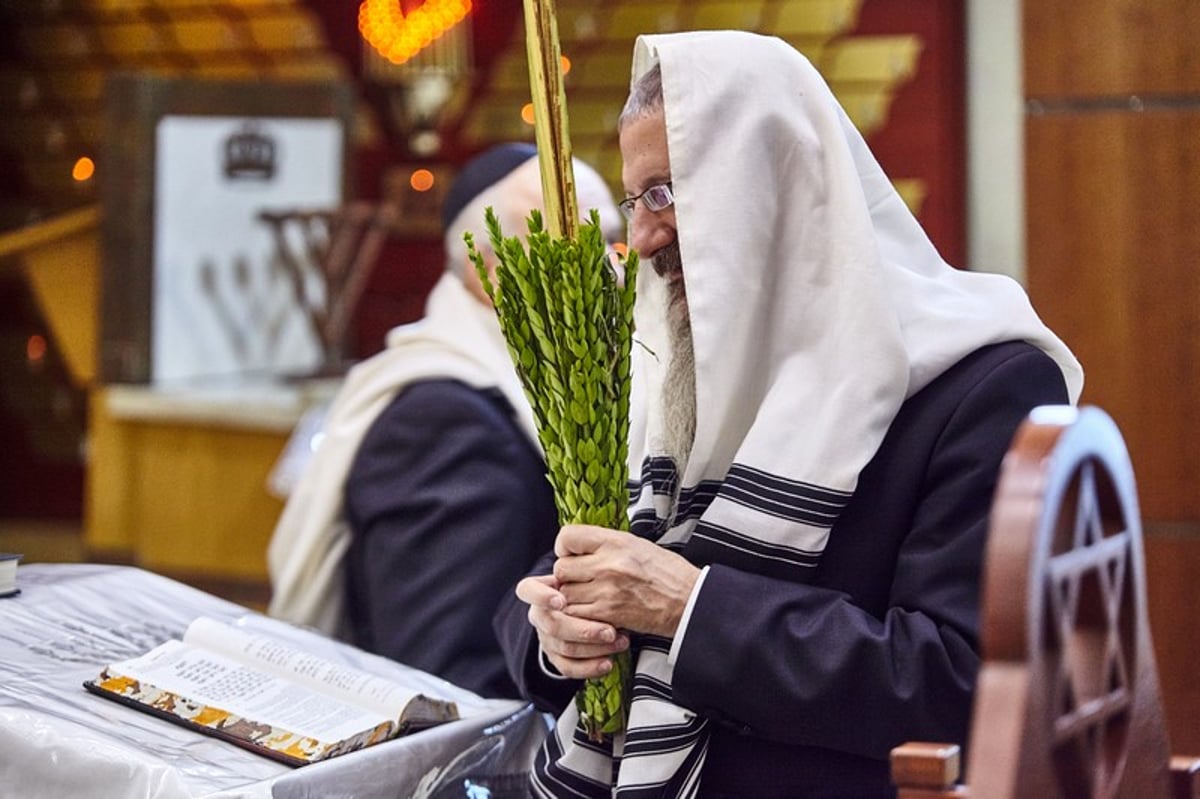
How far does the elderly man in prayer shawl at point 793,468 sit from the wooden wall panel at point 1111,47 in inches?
125

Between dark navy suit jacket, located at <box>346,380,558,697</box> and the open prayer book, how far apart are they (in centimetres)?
66

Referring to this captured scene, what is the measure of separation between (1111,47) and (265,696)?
3.64 meters

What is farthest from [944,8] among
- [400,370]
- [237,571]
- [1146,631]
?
[1146,631]

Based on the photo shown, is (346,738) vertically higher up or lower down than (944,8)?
lower down

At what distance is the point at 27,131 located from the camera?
9133 millimetres

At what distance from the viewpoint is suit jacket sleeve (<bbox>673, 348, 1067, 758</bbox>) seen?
1767 millimetres

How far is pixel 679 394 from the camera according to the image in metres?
1.98

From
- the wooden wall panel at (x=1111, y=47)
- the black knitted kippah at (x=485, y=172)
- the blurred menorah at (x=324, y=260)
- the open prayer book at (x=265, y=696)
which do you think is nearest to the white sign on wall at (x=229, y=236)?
the blurred menorah at (x=324, y=260)

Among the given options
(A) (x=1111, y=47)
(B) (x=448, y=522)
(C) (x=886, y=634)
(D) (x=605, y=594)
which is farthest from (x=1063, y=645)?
(A) (x=1111, y=47)

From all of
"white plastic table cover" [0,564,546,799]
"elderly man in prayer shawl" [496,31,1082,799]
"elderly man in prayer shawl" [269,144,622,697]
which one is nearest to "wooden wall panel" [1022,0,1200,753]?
"elderly man in prayer shawl" [269,144,622,697]

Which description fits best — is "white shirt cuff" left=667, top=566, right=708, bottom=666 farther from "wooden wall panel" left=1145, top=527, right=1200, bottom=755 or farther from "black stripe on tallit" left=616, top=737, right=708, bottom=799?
"wooden wall panel" left=1145, top=527, right=1200, bottom=755

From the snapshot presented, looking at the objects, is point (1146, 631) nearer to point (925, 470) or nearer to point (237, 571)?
point (925, 470)

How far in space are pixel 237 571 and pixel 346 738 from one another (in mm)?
4216

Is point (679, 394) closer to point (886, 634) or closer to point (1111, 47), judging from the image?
point (886, 634)
